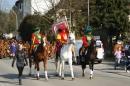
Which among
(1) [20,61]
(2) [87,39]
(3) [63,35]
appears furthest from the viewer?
(2) [87,39]

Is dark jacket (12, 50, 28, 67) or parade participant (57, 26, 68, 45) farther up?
parade participant (57, 26, 68, 45)

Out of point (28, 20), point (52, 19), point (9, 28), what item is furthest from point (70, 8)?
point (9, 28)

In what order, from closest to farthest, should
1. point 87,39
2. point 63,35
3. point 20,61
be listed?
point 20,61 < point 63,35 < point 87,39

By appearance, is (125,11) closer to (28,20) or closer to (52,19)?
(52,19)

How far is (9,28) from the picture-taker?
82.6 metres

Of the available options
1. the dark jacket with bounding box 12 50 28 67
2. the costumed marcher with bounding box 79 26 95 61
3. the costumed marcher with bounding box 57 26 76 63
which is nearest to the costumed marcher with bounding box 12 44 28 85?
the dark jacket with bounding box 12 50 28 67

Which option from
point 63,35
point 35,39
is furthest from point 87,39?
point 35,39

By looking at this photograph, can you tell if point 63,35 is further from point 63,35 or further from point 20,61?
point 20,61

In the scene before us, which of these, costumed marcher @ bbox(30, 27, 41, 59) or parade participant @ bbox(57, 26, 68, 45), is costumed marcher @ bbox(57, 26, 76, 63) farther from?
costumed marcher @ bbox(30, 27, 41, 59)

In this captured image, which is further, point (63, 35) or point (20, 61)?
point (63, 35)

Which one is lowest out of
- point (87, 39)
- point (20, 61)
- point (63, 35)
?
point (20, 61)

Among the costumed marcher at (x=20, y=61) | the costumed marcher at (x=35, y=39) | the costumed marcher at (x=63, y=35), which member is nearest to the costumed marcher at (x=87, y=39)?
the costumed marcher at (x=63, y=35)

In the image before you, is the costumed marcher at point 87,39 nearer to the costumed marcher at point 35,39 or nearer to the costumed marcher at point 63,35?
the costumed marcher at point 63,35

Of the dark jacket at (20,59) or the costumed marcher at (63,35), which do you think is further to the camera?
the costumed marcher at (63,35)
